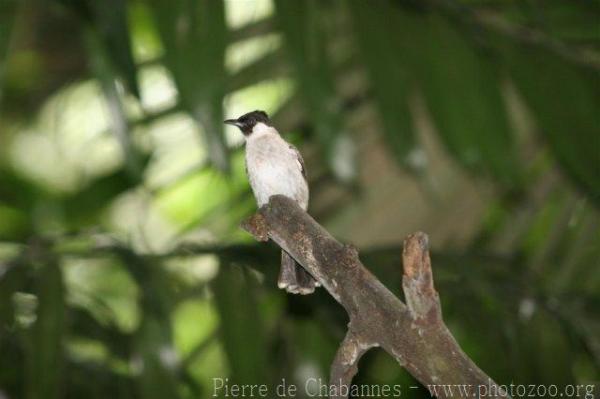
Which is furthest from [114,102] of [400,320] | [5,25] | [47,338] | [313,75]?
[400,320]

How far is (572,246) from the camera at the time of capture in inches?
190

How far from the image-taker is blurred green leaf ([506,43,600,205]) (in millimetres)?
4238

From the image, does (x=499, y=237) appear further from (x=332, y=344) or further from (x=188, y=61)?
(x=188, y=61)

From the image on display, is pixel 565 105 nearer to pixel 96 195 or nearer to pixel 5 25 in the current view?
pixel 5 25

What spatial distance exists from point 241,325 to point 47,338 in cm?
65

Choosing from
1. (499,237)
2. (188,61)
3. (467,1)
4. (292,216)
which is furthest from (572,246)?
(292,216)

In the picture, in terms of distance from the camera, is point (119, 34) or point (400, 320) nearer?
point (400, 320)

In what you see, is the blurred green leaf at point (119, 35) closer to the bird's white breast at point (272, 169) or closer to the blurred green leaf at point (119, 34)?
the blurred green leaf at point (119, 34)

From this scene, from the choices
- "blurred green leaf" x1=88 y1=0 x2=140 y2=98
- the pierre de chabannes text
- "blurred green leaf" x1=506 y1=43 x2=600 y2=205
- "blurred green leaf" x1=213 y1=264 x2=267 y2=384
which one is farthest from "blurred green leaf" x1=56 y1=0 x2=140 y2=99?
"blurred green leaf" x1=506 y1=43 x2=600 y2=205

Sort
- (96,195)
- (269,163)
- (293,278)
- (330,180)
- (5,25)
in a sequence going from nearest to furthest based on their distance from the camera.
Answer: (293,278)
(5,25)
(269,163)
(330,180)
(96,195)

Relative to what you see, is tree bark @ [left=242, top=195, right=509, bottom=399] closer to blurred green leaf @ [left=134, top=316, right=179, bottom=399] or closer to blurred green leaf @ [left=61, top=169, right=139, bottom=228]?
blurred green leaf @ [left=134, top=316, right=179, bottom=399]

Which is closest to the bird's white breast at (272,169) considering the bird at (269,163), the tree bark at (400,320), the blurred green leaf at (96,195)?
the bird at (269,163)

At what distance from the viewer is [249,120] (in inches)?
172

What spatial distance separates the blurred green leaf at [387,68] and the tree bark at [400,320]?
5.47ft
